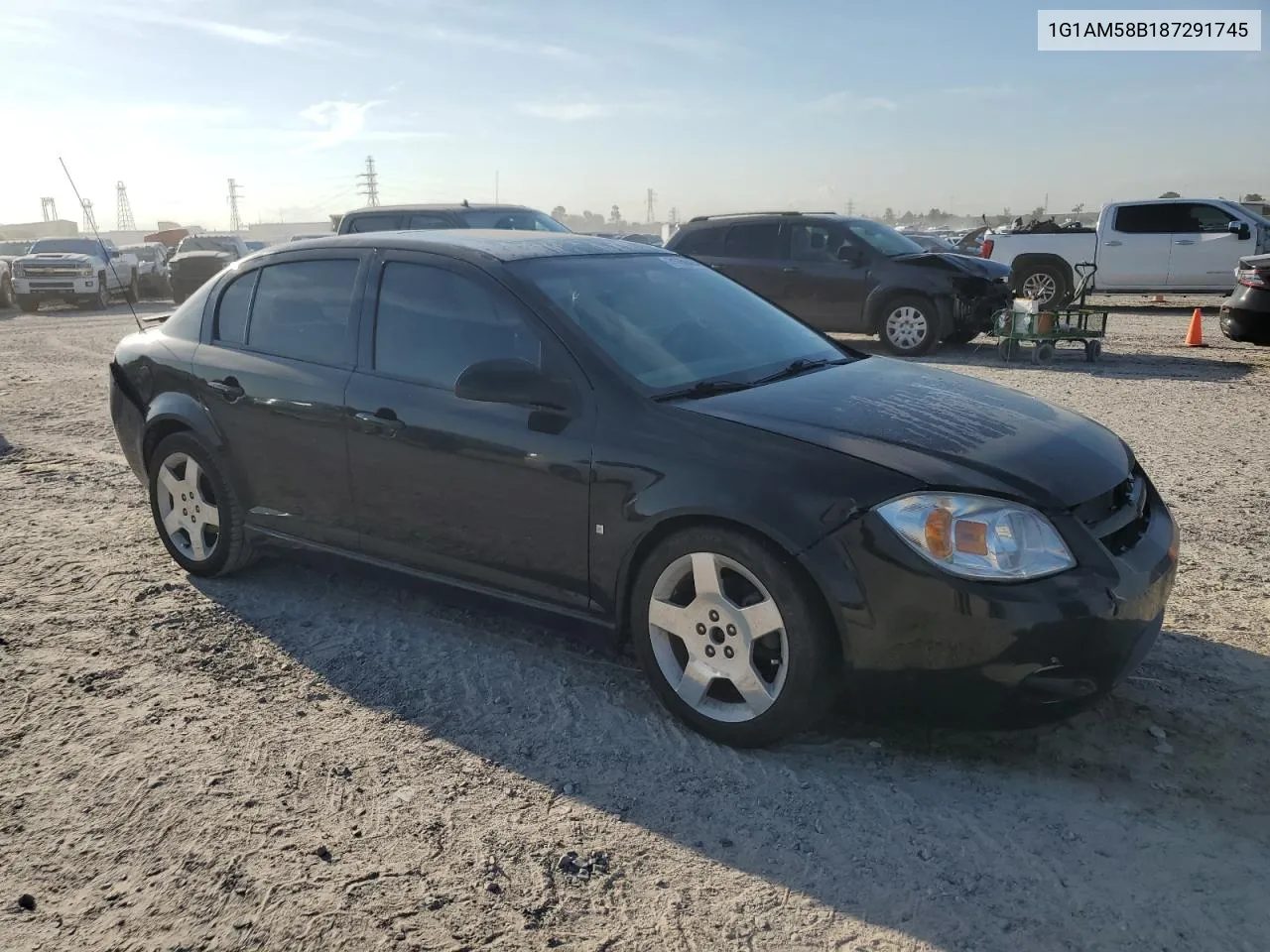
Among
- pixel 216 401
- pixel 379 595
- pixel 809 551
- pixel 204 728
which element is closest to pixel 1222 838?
pixel 809 551

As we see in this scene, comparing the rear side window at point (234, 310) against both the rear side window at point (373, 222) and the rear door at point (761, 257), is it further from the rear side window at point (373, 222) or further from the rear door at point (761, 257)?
the rear door at point (761, 257)

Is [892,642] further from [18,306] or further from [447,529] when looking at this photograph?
[18,306]

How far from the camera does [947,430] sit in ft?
11.4

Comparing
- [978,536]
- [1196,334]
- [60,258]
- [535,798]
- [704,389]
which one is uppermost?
[60,258]

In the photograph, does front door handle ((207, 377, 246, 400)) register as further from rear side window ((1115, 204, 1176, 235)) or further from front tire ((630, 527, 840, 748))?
rear side window ((1115, 204, 1176, 235))

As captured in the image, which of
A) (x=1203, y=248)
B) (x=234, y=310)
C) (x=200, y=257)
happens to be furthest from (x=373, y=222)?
(x=1203, y=248)

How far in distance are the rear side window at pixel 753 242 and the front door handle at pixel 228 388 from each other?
9690 mm

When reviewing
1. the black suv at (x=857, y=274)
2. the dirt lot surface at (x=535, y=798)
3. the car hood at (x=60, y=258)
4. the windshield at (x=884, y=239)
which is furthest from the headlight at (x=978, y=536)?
the car hood at (x=60, y=258)

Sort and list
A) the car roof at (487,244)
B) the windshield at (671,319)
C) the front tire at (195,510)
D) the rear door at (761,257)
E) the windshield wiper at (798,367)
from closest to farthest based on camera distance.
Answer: the windshield at (671,319)
the windshield wiper at (798,367)
the car roof at (487,244)
the front tire at (195,510)
the rear door at (761,257)

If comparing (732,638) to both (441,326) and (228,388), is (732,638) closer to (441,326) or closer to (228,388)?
(441,326)

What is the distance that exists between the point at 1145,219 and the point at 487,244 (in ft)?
54.2

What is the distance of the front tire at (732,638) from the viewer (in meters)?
3.20

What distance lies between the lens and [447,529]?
4082 millimetres

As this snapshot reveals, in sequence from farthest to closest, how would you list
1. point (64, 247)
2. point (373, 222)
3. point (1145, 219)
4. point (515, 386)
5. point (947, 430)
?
1. point (64, 247)
2. point (1145, 219)
3. point (373, 222)
4. point (515, 386)
5. point (947, 430)
